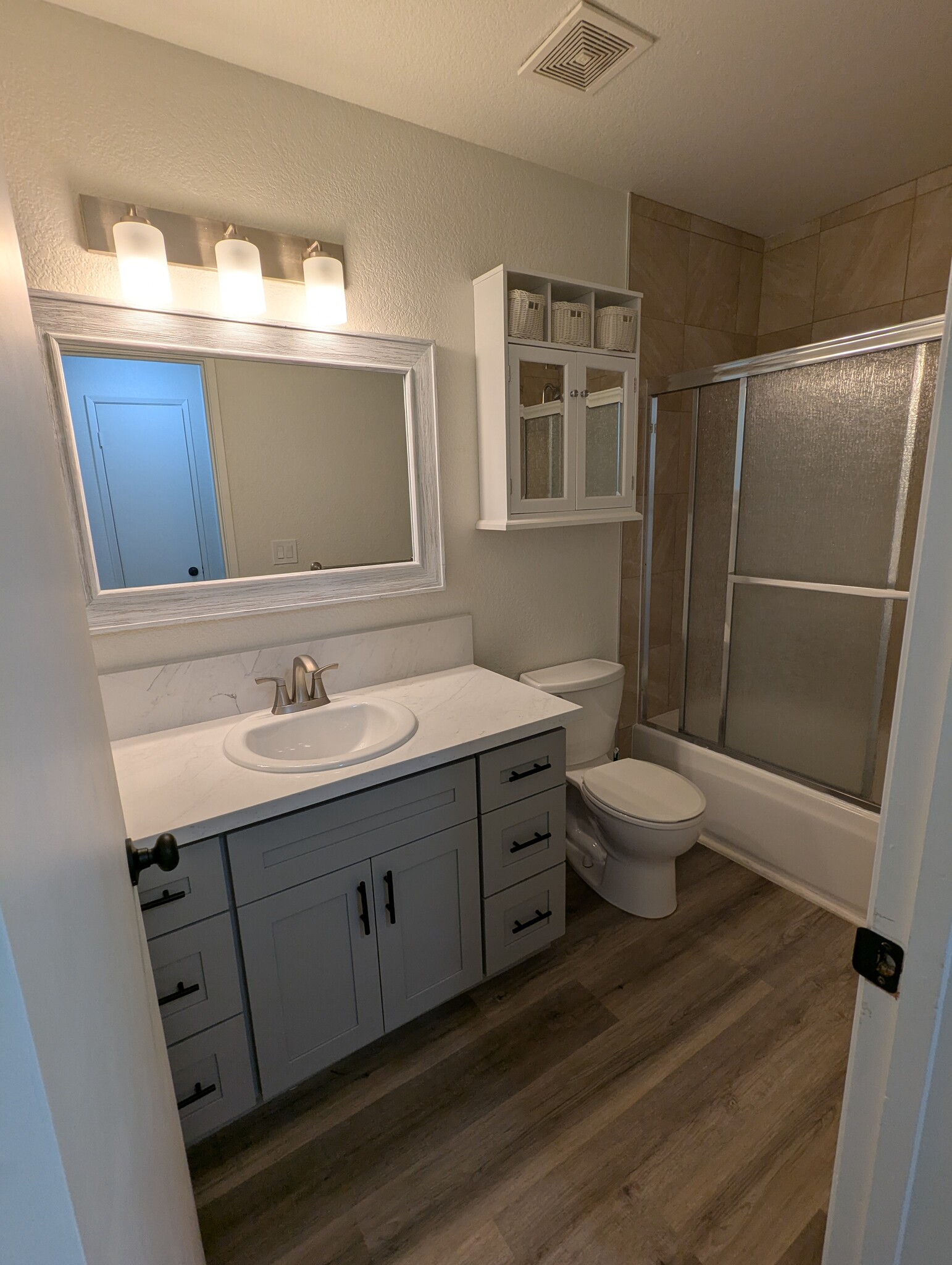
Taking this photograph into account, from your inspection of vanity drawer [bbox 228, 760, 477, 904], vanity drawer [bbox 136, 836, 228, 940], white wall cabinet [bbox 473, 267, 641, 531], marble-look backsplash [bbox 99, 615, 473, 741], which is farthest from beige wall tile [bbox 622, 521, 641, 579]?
vanity drawer [bbox 136, 836, 228, 940]

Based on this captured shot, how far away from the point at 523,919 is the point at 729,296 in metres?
2.53

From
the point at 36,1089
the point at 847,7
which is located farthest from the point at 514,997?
the point at 847,7

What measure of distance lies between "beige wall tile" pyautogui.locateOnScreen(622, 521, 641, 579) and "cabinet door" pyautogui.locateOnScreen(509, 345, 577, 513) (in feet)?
1.74

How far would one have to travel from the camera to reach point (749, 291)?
2602mm

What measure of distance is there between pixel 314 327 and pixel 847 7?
142 centimetres

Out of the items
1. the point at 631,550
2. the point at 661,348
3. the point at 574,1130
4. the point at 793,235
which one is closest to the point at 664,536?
the point at 631,550

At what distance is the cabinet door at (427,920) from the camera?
55.9 inches

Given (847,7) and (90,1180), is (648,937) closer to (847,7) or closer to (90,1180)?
(90,1180)

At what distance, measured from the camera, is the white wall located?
1286 mm

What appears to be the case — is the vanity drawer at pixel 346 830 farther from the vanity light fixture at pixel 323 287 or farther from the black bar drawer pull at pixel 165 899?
the vanity light fixture at pixel 323 287

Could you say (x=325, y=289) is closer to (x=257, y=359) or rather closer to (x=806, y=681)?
(x=257, y=359)

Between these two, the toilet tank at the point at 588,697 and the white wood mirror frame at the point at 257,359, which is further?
the toilet tank at the point at 588,697

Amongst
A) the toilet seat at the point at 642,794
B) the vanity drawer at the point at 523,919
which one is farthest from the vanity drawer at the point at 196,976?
the toilet seat at the point at 642,794

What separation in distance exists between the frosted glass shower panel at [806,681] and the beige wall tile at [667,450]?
527 millimetres
